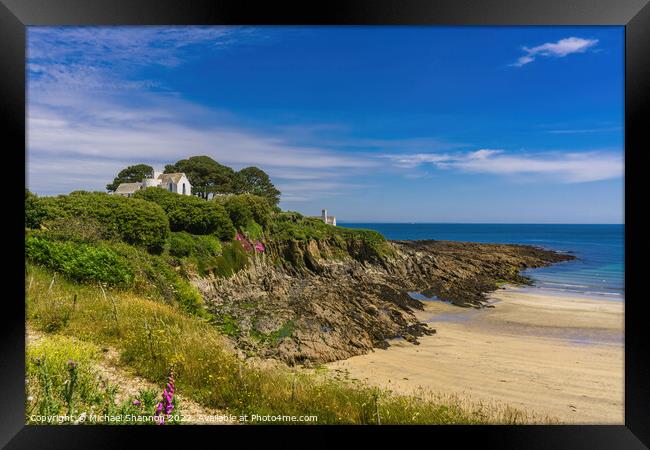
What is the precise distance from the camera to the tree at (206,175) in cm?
659

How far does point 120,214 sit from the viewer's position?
5496 mm

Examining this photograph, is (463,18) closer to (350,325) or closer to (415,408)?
(415,408)

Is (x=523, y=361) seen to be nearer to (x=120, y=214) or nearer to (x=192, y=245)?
(x=192, y=245)

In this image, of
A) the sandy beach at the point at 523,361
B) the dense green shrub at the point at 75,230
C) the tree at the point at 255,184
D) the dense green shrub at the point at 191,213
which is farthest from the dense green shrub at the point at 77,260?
the tree at the point at 255,184

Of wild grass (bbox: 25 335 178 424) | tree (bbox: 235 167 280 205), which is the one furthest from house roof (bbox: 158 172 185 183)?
wild grass (bbox: 25 335 178 424)

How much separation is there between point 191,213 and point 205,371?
194 inches

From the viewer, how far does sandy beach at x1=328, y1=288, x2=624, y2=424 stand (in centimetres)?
383

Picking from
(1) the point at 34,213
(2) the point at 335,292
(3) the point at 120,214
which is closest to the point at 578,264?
(2) the point at 335,292

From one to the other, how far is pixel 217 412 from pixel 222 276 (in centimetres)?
438

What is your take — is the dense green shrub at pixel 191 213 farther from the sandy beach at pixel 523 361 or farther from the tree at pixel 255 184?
the sandy beach at pixel 523 361
